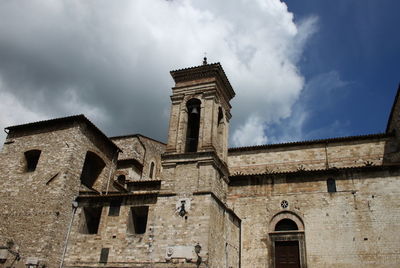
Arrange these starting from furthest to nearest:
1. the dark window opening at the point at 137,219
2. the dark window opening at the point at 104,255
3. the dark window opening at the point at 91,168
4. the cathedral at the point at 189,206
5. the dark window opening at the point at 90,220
A: 1. the dark window opening at the point at 91,168
2. the dark window opening at the point at 90,220
3. the dark window opening at the point at 137,219
4. the dark window opening at the point at 104,255
5. the cathedral at the point at 189,206

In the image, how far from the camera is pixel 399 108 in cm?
1862

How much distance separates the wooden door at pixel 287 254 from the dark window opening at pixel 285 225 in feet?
2.10

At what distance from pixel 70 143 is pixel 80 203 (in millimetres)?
2655

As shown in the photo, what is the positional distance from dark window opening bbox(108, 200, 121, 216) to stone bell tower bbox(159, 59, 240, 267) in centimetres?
205

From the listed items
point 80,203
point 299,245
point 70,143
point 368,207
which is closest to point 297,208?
point 299,245

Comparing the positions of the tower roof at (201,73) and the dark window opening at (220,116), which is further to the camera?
the dark window opening at (220,116)

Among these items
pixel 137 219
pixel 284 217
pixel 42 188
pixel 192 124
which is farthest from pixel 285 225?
pixel 42 188

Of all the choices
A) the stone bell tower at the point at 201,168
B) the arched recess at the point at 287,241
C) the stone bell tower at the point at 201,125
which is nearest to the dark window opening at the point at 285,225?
the arched recess at the point at 287,241

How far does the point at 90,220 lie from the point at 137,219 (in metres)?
2.29

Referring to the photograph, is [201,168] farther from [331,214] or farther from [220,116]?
[331,214]

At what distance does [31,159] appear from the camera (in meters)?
16.5

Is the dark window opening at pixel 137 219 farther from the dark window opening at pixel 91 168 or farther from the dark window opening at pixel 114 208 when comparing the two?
the dark window opening at pixel 91 168

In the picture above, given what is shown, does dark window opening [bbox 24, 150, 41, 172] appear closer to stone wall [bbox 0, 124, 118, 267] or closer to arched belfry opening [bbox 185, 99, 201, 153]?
stone wall [bbox 0, 124, 118, 267]

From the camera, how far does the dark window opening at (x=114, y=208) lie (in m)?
14.1
